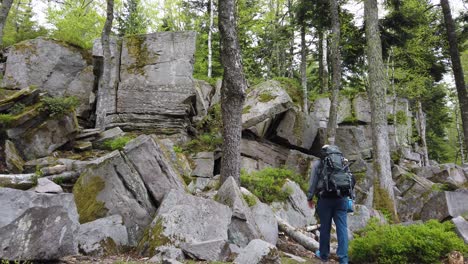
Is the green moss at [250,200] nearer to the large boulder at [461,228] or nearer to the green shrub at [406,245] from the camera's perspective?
the green shrub at [406,245]

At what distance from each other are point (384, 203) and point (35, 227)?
10.8 m

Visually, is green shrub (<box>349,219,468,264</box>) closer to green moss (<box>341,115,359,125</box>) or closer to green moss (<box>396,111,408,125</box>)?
green moss (<box>341,115,359,125</box>)

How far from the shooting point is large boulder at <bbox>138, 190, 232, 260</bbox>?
19.3 feet

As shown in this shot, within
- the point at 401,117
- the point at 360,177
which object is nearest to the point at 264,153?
the point at 360,177

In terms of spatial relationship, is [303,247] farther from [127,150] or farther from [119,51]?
[119,51]

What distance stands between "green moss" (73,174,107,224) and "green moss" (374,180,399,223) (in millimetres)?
8897

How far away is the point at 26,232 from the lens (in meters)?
4.49

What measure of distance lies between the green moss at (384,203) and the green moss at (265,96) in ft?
22.7

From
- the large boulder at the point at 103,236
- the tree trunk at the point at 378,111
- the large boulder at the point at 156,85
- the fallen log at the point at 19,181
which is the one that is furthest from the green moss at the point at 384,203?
the fallen log at the point at 19,181

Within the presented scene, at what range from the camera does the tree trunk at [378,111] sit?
1216 centimetres

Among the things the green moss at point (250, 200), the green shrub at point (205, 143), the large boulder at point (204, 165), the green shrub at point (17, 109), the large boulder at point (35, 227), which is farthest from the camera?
the green shrub at point (205, 143)

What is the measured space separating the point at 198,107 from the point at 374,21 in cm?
960

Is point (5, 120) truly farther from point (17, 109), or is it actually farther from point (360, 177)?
point (360, 177)

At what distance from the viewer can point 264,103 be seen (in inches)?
673
